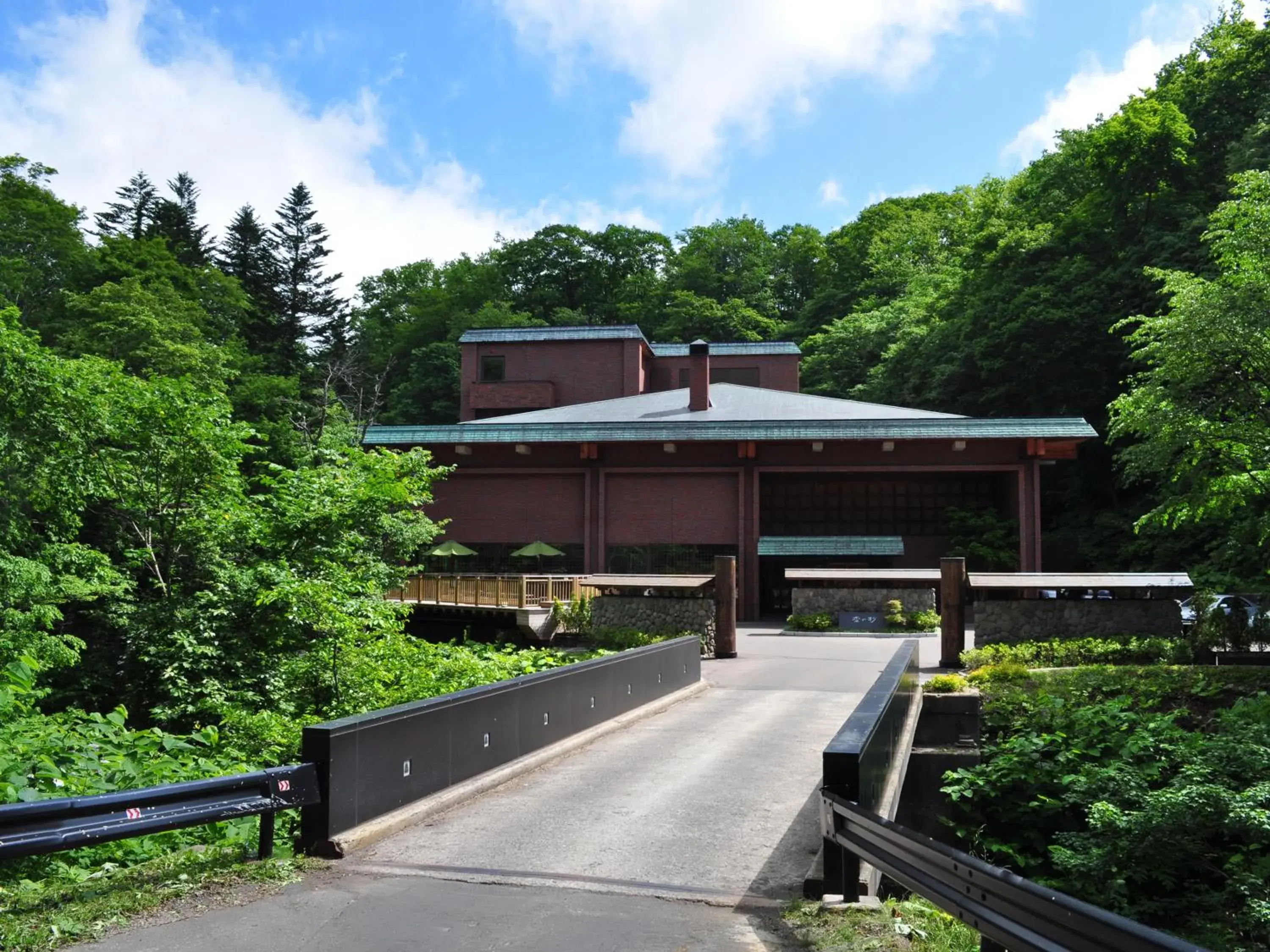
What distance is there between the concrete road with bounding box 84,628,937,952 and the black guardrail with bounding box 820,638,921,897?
0.35m

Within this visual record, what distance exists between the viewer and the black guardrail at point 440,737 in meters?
6.68

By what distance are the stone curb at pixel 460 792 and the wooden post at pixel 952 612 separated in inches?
316

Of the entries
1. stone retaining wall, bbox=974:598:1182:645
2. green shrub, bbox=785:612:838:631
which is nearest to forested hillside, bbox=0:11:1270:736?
stone retaining wall, bbox=974:598:1182:645

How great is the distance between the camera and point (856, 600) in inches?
1133

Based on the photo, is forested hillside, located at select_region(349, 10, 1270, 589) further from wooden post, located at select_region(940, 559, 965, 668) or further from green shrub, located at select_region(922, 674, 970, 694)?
green shrub, located at select_region(922, 674, 970, 694)

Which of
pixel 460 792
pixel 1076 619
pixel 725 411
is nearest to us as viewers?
pixel 460 792

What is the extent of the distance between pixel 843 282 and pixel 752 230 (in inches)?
440

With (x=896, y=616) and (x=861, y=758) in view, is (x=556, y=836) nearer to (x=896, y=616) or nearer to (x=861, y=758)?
(x=861, y=758)

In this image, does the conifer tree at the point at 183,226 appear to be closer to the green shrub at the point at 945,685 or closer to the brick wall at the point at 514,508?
the brick wall at the point at 514,508

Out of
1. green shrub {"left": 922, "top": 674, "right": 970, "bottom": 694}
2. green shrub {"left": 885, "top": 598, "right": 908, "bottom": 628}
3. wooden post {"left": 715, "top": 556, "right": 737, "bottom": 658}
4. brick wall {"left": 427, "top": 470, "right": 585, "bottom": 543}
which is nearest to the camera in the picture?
green shrub {"left": 922, "top": 674, "right": 970, "bottom": 694}

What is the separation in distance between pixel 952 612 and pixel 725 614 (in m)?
4.94

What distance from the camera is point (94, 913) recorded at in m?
5.27

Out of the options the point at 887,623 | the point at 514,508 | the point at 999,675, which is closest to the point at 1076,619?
the point at 999,675

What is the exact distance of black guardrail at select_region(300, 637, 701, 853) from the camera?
668 cm
